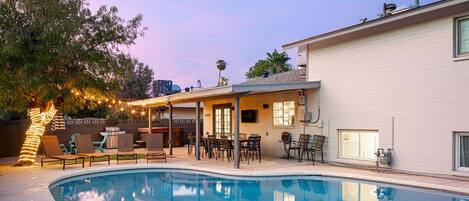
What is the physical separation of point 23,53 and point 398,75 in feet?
32.3

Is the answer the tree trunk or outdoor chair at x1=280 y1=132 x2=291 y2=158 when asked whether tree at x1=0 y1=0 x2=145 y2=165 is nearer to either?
the tree trunk

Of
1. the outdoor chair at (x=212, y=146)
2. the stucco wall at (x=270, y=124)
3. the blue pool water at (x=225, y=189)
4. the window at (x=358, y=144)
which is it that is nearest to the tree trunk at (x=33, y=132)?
the blue pool water at (x=225, y=189)

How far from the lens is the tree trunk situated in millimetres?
13120

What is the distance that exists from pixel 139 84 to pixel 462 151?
31186 millimetres

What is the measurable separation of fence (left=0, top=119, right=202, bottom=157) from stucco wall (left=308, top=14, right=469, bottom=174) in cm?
1128

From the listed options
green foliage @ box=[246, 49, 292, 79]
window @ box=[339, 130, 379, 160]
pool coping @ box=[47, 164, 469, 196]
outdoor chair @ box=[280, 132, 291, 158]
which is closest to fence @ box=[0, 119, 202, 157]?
pool coping @ box=[47, 164, 469, 196]

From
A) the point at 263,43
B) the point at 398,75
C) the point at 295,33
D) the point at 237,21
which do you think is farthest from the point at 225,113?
the point at 263,43

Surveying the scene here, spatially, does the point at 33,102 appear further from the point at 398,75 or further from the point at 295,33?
the point at 295,33

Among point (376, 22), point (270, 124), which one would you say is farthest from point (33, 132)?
point (376, 22)

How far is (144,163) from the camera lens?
14141 millimetres

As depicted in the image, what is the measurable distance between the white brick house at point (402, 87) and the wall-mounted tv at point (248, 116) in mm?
3705

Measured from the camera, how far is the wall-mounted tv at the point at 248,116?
17156mm

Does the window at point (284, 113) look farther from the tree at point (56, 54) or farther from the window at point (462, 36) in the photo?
the window at point (462, 36)

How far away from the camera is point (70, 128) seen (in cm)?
1933
